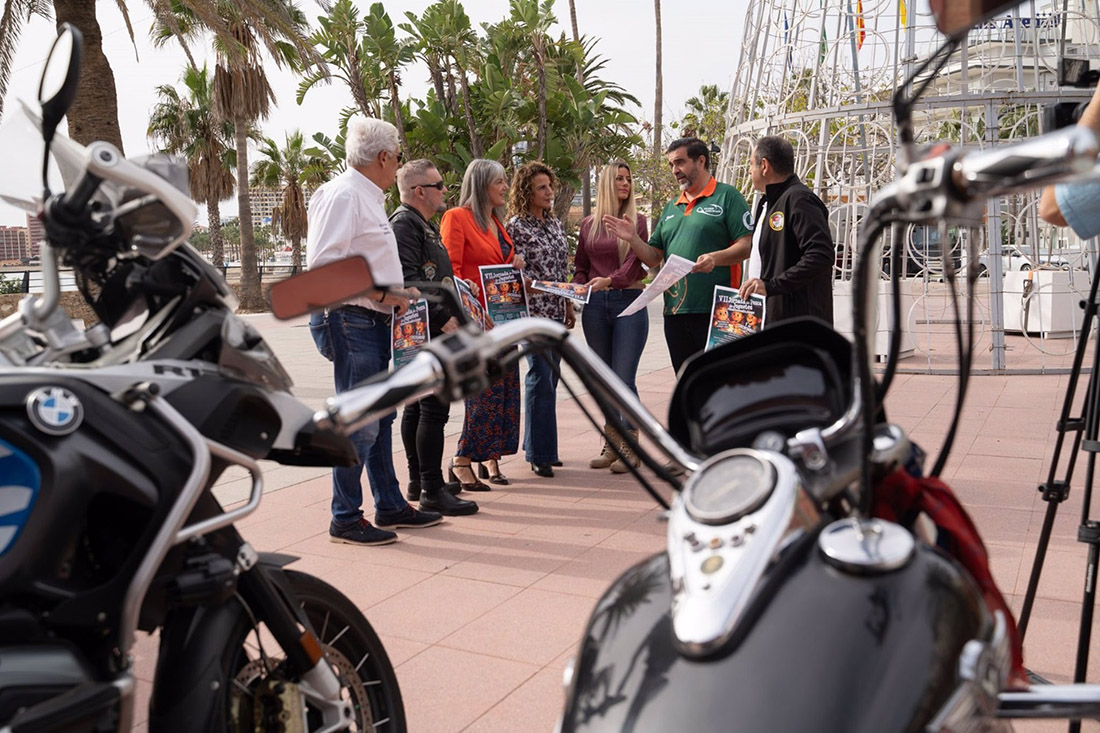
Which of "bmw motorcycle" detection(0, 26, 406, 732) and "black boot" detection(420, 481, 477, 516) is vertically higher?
"bmw motorcycle" detection(0, 26, 406, 732)

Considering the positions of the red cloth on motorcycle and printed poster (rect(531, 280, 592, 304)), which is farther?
printed poster (rect(531, 280, 592, 304))

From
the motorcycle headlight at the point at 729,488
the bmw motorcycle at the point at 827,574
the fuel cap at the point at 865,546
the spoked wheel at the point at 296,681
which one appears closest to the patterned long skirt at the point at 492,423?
the spoked wheel at the point at 296,681

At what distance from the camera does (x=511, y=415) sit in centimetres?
596

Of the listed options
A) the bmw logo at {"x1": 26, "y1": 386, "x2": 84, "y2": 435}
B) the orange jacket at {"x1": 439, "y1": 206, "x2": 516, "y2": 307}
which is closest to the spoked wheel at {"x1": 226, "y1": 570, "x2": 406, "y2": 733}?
the bmw logo at {"x1": 26, "y1": 386, "x2": 84, "y2": 435}

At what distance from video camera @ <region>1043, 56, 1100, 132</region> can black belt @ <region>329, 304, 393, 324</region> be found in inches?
120

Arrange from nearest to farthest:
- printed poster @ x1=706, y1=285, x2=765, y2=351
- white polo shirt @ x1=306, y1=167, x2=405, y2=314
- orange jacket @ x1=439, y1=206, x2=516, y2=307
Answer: white polo shirt @ x1=306, y1=167, x2=405, y2=314
printed poster @ x1=706, y1=285, x2=765, y2=351
orange jacket @ x1=439, y1=206, x2=516, y2=307

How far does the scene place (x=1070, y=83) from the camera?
9.03 ft

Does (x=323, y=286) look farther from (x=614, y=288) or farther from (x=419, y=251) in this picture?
(x=614, y=288)

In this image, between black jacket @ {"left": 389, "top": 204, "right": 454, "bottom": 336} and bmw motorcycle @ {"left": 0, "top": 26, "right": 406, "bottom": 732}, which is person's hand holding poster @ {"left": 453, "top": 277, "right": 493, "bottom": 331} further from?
bmw motorcycle @ {"left": 0, "top": 26, "right": 406, "bottom": 732}

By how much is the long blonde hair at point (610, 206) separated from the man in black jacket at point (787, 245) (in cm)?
98

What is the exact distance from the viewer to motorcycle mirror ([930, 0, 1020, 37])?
4.17 feet

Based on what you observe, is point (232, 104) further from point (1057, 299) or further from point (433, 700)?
point (433, 700)

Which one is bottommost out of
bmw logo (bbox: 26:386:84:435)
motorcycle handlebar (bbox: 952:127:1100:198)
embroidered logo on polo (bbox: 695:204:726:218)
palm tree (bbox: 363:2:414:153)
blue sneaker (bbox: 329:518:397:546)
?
blue sneaker (bbox: 329:518:397:546)

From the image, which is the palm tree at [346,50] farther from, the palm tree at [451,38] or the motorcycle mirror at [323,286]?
the motorcycle mirror at [323,286]
